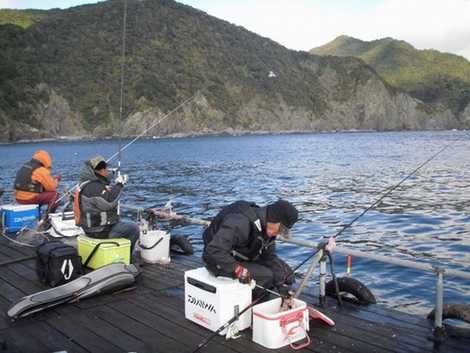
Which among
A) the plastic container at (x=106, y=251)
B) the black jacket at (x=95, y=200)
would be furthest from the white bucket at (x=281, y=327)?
the black jacket at (x=95, y=200)

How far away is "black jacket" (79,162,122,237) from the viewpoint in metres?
8.33

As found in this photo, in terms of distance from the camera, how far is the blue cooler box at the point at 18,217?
1245cm

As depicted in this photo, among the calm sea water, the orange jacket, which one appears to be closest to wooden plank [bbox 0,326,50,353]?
the orange jacket

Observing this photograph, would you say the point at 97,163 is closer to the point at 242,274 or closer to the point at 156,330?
the point at 156,330

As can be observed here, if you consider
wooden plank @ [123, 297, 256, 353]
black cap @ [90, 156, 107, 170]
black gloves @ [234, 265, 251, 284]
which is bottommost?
wooden plank @ [123, 297, 256, 353]

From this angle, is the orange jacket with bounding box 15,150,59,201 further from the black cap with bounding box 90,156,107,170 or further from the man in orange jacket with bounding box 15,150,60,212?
the black cap with bounding box 90,156,107,170

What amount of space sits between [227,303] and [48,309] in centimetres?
283

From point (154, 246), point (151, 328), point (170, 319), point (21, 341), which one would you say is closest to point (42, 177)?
point (154, 246)

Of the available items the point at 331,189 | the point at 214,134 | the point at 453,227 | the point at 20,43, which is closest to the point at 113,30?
the point at 20,43

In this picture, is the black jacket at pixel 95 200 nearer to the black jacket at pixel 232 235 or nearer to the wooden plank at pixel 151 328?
the wooden plank at pixel 151 328

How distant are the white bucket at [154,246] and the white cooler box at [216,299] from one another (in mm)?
3139

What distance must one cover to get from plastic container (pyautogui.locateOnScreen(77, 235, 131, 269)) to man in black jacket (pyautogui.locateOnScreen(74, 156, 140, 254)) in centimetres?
25

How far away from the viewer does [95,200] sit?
830cm

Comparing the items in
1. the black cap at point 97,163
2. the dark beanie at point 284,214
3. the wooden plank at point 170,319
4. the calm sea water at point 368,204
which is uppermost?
the black cap at point 97,163
